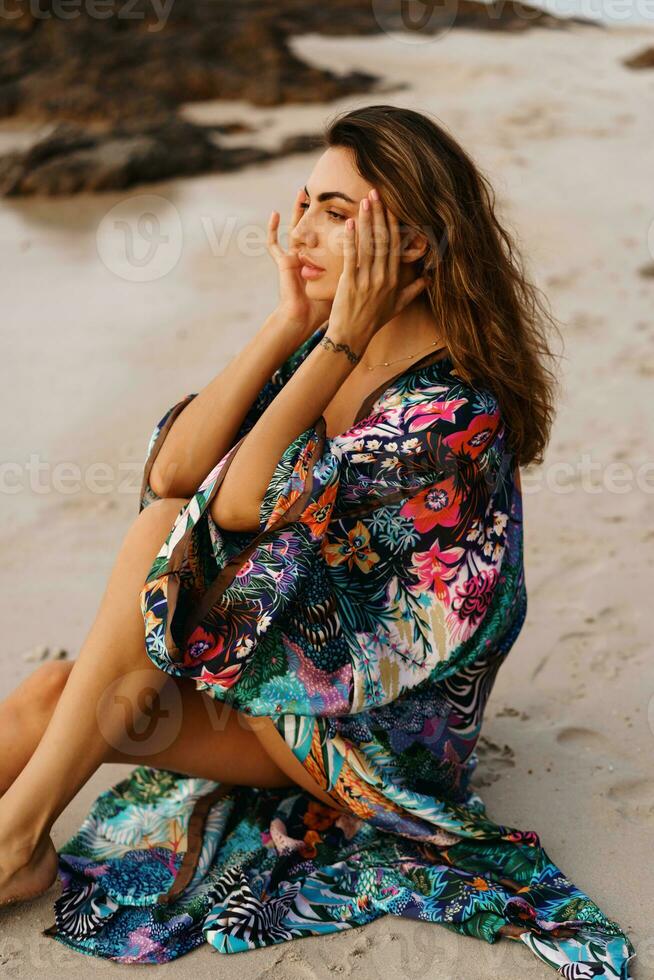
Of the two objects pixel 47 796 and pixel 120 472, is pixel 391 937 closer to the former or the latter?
pixel 47 796

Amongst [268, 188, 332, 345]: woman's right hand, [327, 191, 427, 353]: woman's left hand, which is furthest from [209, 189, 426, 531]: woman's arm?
[268, 188, 332, 345]: woman's right hand

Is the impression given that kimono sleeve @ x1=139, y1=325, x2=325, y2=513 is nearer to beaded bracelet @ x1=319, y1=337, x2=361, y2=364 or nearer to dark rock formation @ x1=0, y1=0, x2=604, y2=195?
beaded bracelet @ x1=319, y1=337, x2=361, y2=364

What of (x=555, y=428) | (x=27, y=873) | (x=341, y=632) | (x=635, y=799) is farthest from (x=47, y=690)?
(x=555, y=428)

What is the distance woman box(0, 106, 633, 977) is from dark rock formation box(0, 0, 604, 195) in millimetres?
6648

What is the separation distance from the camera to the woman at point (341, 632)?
2.32 meters

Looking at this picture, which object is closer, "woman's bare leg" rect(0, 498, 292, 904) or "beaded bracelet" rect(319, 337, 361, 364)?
"woman's bare leg" rect(0, 498, 292, 904)

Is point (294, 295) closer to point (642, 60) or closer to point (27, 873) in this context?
point (27, 873)

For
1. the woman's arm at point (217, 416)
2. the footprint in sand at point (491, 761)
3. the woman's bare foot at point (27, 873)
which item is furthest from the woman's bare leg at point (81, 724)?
the footprint in sand at point (491, 761)

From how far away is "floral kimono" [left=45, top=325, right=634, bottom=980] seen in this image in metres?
2.30

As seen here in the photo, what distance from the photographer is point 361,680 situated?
7.82ft

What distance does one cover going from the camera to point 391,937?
7.81 feet

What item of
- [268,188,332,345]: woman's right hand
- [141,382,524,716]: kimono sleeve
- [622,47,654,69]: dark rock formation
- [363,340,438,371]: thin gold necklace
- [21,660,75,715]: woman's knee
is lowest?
[622,47,654,69]: dark rock formation

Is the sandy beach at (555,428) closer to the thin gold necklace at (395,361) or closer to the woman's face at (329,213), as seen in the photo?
the thin gold necklace at (395,361)

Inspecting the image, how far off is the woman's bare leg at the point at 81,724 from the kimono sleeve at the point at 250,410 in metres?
0.45
